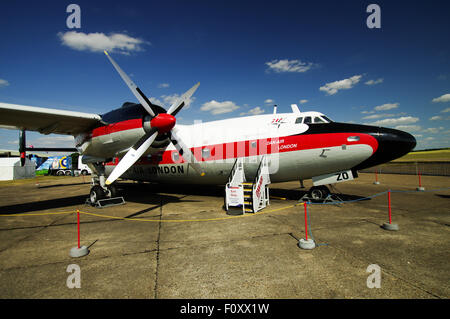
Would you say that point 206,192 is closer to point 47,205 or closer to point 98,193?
point 98,193

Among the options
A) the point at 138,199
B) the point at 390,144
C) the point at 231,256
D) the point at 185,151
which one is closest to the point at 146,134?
the point at 185,151

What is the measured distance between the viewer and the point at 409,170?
27844 mm

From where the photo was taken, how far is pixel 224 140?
11688mm

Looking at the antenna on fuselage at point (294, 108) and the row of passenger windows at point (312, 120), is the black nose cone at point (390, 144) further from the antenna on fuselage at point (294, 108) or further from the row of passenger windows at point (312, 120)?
the antenna on fuselage at point (294, 108)

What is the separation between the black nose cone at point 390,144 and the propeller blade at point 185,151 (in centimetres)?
803

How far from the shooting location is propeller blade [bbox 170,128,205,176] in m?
10.8

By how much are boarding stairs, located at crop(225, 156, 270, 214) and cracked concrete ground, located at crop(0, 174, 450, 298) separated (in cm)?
81

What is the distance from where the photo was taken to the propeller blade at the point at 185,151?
10789 millimetres

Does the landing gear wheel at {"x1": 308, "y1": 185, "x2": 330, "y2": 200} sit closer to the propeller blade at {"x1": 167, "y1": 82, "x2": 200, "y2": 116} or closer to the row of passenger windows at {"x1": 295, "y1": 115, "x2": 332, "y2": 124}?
the row of passenger windows at {"x1": 295, "y1": 115, "x2": 332, "y2": 124}

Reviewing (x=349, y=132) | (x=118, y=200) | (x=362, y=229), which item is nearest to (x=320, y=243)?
(x=362, y=229)

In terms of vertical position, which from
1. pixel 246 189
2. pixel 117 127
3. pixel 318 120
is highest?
pixel 318 120

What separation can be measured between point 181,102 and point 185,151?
94.5 inches

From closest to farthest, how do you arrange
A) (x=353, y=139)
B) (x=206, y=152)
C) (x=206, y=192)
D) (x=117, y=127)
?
(x=353, y=139), (x=117, y=127), (x=206, y=152), (x=206, y=192)

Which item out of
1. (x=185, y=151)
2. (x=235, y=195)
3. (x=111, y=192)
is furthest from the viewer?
(x=111, y=192)
